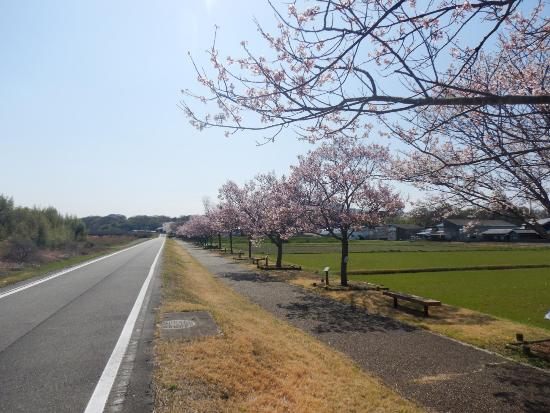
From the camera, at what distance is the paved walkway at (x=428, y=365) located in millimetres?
6738

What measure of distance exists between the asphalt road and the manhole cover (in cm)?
56

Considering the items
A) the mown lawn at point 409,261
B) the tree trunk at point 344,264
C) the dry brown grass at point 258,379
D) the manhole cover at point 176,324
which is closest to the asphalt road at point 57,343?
the manhole cover at point 176,324

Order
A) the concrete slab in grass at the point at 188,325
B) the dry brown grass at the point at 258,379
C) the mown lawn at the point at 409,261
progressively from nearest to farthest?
1. the dry brown grass at the point at 258,379
2. the concrete slab in grass at the point at 188,325
3. the mown lawn at the point at 409,261

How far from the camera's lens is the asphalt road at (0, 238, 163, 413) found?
209 inches

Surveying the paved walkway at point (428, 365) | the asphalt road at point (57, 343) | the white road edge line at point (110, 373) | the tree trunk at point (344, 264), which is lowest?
the paved walkway at point (428, 365)

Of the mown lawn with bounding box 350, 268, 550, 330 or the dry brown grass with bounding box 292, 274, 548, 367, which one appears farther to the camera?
the mown lawn with bounding box 350, 268, 550, 330

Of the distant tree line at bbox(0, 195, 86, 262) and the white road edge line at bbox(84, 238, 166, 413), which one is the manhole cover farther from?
the distant tree line at bbox(0, 195, 86, 262)

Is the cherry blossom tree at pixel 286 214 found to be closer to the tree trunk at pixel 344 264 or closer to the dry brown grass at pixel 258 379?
the tree trunk at pixel 344 264

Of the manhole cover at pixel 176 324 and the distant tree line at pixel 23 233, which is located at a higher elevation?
the distant tree line at pixel 23 233

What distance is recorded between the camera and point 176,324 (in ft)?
29.8

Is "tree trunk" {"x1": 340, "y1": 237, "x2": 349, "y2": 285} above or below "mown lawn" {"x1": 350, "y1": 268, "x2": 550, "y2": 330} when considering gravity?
above

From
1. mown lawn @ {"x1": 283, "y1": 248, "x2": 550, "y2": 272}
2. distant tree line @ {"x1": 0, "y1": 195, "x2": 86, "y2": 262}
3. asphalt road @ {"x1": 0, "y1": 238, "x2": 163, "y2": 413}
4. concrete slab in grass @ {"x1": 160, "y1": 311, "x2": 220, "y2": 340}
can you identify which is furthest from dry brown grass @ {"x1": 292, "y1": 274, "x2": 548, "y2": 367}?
distant tree line @ {"x1": 0, "y1": 195, "x2": 86, "y2": 262}

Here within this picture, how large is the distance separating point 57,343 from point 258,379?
4007 mm

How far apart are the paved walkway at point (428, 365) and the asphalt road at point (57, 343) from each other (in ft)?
15.3
